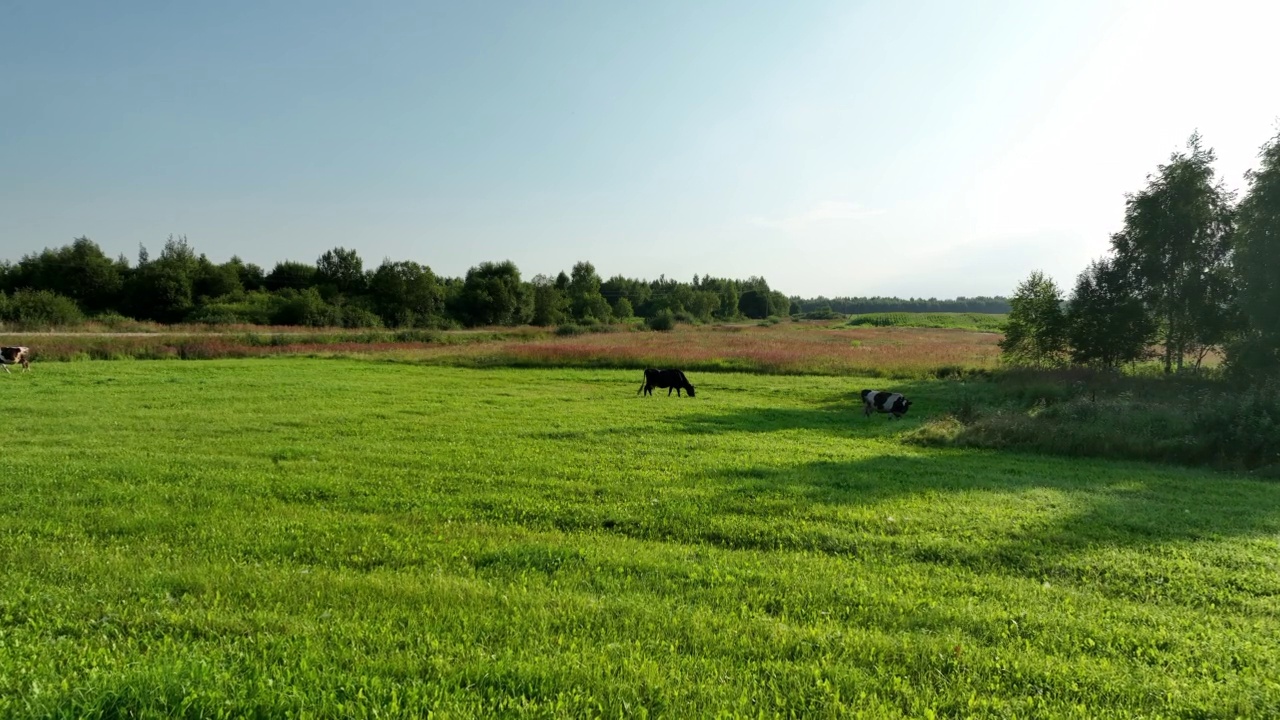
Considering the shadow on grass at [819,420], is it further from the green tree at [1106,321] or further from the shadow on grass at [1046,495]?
the green tree at [1106,321]

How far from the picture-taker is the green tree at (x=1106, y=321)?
3259cm

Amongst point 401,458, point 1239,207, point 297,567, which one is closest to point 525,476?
point 401,458

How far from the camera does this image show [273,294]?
264 ft

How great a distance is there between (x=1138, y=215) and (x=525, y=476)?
38.0 m

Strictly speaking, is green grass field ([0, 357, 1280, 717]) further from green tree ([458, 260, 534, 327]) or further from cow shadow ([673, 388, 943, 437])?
green tree ([458, 260, 534, 327])

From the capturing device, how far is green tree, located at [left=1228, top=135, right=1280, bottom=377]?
2394 centimetres

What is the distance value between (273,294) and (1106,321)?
289 ft

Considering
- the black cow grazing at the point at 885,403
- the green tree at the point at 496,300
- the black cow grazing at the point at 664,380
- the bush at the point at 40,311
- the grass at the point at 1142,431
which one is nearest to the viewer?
the grass at the point at 1142,431

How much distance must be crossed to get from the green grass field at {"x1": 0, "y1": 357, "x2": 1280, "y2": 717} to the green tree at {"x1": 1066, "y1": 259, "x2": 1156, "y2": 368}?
24.3 meters

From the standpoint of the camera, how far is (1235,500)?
10555 millimetres

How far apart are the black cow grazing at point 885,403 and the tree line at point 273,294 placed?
61.0 m

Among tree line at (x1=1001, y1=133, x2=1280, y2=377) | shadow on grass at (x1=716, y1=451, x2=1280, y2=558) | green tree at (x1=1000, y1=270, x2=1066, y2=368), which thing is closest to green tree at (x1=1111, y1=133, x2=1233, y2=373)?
tree line at (x1=1001, y1=133, x2=1280, y2=377)

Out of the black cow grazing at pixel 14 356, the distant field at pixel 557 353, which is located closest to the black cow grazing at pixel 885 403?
the distant field at pixel 557 353

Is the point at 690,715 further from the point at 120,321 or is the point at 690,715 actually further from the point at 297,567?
the point at 120,321
